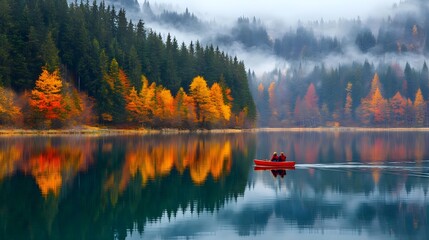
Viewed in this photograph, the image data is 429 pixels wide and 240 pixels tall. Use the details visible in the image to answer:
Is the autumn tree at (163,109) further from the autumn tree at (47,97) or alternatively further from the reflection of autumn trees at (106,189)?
the reflection of autumn trees at (106,189)

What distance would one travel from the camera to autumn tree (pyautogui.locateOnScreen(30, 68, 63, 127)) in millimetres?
100312

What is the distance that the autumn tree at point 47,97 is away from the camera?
329 feet

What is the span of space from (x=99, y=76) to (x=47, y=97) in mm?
19228

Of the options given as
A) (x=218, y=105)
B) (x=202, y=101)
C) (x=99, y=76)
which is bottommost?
(x=218, y=105)

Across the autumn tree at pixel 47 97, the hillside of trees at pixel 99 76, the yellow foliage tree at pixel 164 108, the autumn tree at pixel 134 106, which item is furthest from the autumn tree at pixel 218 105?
the autumn tree at pixel 47 97

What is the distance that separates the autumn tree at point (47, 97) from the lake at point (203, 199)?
44.3 metres

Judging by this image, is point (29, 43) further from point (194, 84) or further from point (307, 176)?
point (307, 176)

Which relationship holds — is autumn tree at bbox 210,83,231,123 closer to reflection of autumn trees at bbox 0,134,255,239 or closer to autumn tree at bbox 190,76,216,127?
autumn tree at bbox 190,76,216,127

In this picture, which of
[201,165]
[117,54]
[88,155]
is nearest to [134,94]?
[117,54]

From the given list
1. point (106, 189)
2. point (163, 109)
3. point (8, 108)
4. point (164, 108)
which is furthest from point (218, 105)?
point (106, 189)

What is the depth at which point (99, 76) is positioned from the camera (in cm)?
11881

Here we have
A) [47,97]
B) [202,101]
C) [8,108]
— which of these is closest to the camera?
[8,108]

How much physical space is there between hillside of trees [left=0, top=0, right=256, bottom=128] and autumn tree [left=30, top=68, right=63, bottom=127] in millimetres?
186

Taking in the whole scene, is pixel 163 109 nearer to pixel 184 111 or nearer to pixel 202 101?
pixel 184 111
